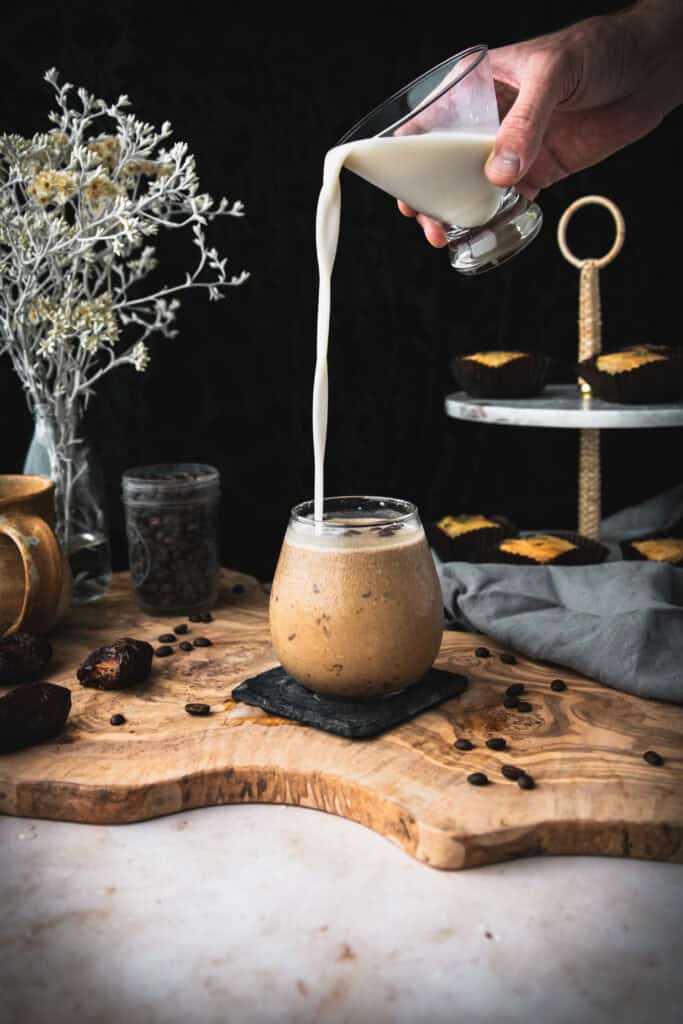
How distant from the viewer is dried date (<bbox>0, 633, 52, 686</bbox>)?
1655 mm

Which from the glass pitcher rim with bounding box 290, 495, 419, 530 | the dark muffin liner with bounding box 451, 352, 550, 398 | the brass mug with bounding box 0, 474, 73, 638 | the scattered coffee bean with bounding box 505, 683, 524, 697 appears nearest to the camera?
the glass pitcher rim with bounding box 290, 495, 419, 530

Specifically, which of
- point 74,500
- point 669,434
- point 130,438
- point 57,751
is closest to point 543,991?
point 57,751

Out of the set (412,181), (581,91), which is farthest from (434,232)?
(412,181)

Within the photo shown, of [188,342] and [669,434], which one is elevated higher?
[188,342]

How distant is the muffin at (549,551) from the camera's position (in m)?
2.15

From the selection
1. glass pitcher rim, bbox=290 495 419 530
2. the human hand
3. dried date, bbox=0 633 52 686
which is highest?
the human hand

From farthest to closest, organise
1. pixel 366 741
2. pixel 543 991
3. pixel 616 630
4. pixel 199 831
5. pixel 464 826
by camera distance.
Result: pixel 616 630 < pixel 366 741 < pixel 199 831 < pixel 464 826 < pixel 543 991

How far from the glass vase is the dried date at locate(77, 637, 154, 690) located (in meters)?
0.43

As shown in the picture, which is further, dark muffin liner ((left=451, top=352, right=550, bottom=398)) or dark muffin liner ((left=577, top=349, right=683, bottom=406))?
dark muffin liner ((left=451, top=352, right=550, bottom=398))

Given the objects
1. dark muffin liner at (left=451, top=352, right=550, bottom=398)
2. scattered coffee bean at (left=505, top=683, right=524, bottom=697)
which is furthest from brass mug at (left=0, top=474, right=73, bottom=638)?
dark muffin liner at (left=451, top=352, right=550, bottom=398)

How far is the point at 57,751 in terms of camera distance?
1.42 metres

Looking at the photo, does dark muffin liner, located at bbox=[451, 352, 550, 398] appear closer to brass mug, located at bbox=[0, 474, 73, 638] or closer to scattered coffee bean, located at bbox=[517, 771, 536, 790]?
brass mug, located at bbox=[0, 474, 73, 638]

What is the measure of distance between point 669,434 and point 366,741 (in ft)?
5.94

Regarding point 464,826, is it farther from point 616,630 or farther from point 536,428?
point 536,428
